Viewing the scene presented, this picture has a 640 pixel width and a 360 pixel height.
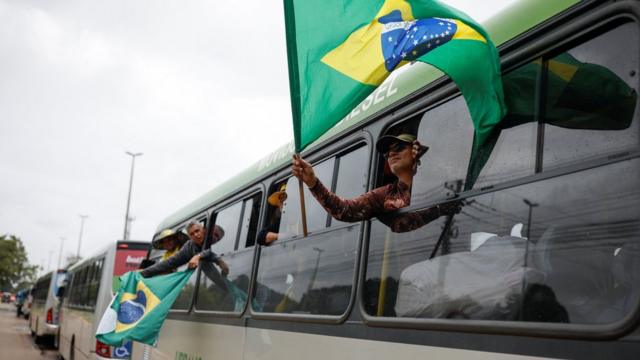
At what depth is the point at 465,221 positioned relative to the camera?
2604mm

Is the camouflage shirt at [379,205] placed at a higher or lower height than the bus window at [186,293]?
higher

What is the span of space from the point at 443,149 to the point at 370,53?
553 millimetres

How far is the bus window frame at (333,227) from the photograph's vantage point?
3.24m

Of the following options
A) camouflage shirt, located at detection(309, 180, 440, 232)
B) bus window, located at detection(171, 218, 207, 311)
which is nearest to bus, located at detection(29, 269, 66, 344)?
bus window, located at detection(171, 218, 207, 311)

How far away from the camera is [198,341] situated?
5625 mm

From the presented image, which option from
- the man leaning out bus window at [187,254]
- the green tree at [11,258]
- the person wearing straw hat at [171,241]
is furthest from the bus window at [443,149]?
the green tree at [11,258]

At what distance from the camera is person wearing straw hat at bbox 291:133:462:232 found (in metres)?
3.02

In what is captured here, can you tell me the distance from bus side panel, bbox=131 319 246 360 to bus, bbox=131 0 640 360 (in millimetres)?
776

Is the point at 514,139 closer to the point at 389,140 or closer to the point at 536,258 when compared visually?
the point at 536,258

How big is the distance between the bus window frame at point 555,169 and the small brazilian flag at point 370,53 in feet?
0.50

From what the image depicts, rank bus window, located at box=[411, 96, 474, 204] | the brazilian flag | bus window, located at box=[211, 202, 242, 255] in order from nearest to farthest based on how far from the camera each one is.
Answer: the brazilian flag → bus window, located at box=[411, 96, 474, 204] → bus window, located at box=[211, 202, 242, 255]

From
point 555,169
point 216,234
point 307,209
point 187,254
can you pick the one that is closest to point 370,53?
point 555,169

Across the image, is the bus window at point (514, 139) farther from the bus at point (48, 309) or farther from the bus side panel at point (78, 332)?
the bus at point (48, 309)

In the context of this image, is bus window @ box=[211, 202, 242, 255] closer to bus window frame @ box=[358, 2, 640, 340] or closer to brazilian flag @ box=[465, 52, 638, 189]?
bus window frame @ box=[358, 2, 640, 340]
